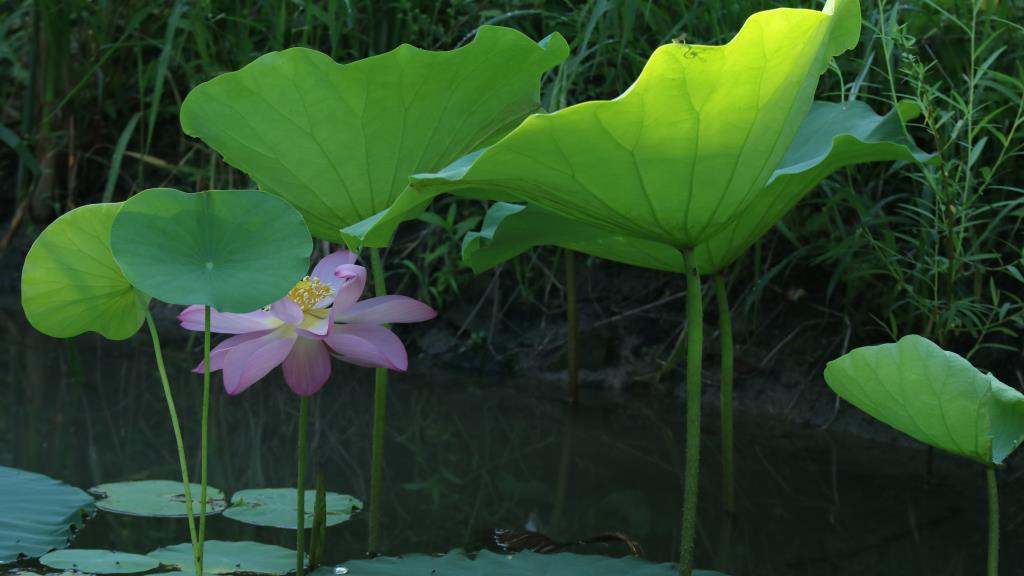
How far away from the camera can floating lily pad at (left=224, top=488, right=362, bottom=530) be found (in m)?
1.21

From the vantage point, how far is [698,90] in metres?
0.79

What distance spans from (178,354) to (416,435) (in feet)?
2.58

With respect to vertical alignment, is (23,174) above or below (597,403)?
above

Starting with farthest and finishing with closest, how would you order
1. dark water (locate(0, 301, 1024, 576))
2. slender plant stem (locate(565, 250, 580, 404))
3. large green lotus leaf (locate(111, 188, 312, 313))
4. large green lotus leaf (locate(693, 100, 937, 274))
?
slender plant stem (locate(565, 250, 580, 404))
dark water (locate(0, 301, 1024, 576))
large green lotus leaf (locate(693, 100, 937, 274))
large green lotus leaf (locate(111, 188, 312, 313))

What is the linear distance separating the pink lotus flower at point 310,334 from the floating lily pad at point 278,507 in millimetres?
377

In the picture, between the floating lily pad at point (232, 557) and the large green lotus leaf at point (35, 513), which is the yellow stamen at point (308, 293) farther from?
the large green lotus leaf at point (35, 513)

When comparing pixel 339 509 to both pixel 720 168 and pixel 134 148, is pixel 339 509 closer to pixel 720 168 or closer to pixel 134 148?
pixel 720 168

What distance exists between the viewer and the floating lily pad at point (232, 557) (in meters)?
1.02

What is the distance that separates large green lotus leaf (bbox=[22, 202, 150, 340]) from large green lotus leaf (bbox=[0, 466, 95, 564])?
264 millimetres

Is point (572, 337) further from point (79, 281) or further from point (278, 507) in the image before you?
point (79, 281)

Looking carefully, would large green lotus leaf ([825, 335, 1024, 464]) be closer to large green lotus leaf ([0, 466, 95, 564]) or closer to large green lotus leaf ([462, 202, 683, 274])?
large green lotus leaf ([462, 202, 683, 274])

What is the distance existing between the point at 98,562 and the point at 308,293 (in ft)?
1.19

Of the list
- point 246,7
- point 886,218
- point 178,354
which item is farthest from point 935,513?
point 246,7

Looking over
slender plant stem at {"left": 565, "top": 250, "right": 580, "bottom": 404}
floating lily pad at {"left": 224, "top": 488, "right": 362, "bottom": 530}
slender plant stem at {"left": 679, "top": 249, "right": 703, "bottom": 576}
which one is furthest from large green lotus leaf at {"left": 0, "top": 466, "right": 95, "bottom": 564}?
slender plant stem at {"left": 565, "top": 250, "right": 580, "bottom": 404}
